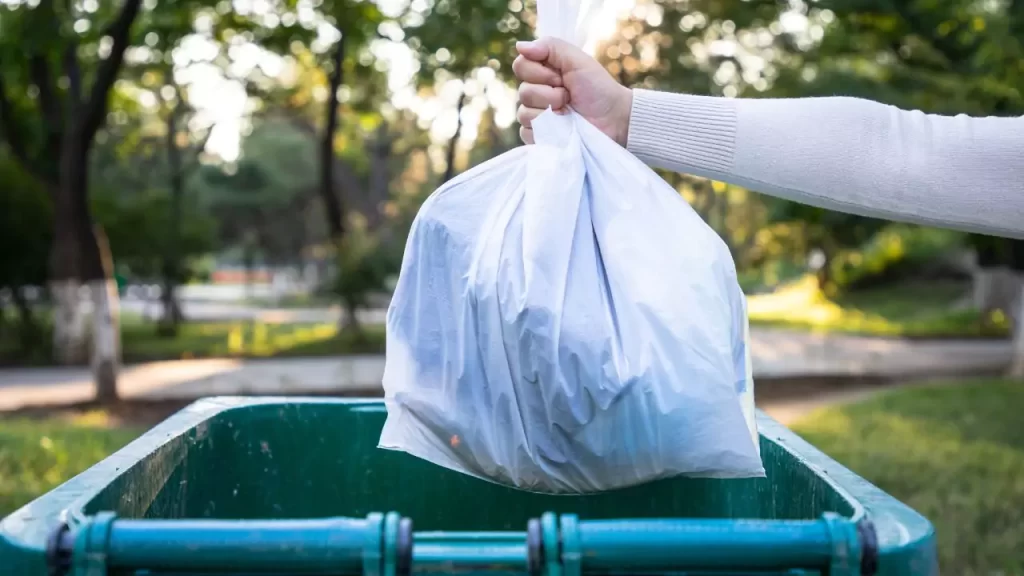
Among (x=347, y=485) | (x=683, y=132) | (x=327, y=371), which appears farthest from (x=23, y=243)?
(x=683, y=132)

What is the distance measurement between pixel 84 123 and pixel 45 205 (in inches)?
217

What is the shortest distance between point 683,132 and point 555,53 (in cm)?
29

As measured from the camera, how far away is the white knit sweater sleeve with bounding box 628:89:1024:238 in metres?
1.46

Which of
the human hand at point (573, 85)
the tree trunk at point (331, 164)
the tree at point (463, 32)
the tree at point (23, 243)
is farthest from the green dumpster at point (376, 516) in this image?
the tree at point (23, 243)

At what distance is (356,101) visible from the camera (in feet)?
52.1

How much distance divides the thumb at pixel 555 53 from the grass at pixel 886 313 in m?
16.9

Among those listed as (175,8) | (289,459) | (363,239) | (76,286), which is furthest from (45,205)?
(289,459)

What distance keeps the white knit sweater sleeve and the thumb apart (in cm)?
29

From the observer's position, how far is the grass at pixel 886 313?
57.6 feet

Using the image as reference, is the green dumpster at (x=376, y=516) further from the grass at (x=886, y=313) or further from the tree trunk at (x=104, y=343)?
the grass at (x=886, y=313)

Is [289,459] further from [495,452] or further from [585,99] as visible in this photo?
[585,99]

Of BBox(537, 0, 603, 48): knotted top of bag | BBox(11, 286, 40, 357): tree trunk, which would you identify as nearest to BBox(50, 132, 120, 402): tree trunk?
BBox(11, 286, 40, 357): tree trunk

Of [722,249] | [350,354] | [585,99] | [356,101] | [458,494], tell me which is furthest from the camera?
[356,101]

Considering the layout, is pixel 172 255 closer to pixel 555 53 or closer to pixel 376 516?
pixel 555 53
